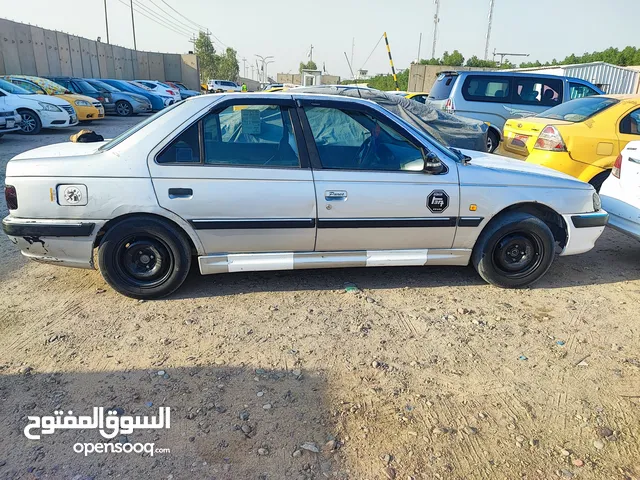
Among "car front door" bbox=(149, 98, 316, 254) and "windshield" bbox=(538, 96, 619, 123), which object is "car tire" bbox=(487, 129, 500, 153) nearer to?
"windshield" bbox=(538, 96, 619, 123)

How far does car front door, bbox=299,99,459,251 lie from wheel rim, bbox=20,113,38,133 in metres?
11.6

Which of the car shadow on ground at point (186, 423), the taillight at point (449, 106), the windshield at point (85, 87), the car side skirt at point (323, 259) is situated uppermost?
the windshield at point (85, 87)

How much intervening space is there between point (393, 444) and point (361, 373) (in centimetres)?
58

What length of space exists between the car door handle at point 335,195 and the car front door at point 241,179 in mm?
110

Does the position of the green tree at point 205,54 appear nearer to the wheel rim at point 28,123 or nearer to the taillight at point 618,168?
the wheel rim at point 28,123

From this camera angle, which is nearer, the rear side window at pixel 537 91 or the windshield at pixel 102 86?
the rear side window at pixel 537 91

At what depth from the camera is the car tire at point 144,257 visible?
337cm

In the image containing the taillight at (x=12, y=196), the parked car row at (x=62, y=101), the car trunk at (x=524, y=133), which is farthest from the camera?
the parked car row at (x=62, y=101)

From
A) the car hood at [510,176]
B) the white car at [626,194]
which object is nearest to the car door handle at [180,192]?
the car hood at [510,176]

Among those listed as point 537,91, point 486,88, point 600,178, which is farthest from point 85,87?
point 600,178

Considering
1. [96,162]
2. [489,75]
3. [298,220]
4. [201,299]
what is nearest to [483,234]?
[298,220]

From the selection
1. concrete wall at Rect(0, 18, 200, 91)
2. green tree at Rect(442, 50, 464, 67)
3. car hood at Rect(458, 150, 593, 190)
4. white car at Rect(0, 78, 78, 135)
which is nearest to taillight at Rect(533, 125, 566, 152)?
car hood at Rect(458, 150, 593, 190)

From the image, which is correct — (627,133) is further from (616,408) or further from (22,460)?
(22,460)

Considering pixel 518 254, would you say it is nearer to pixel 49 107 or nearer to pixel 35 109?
pixel 35 109
